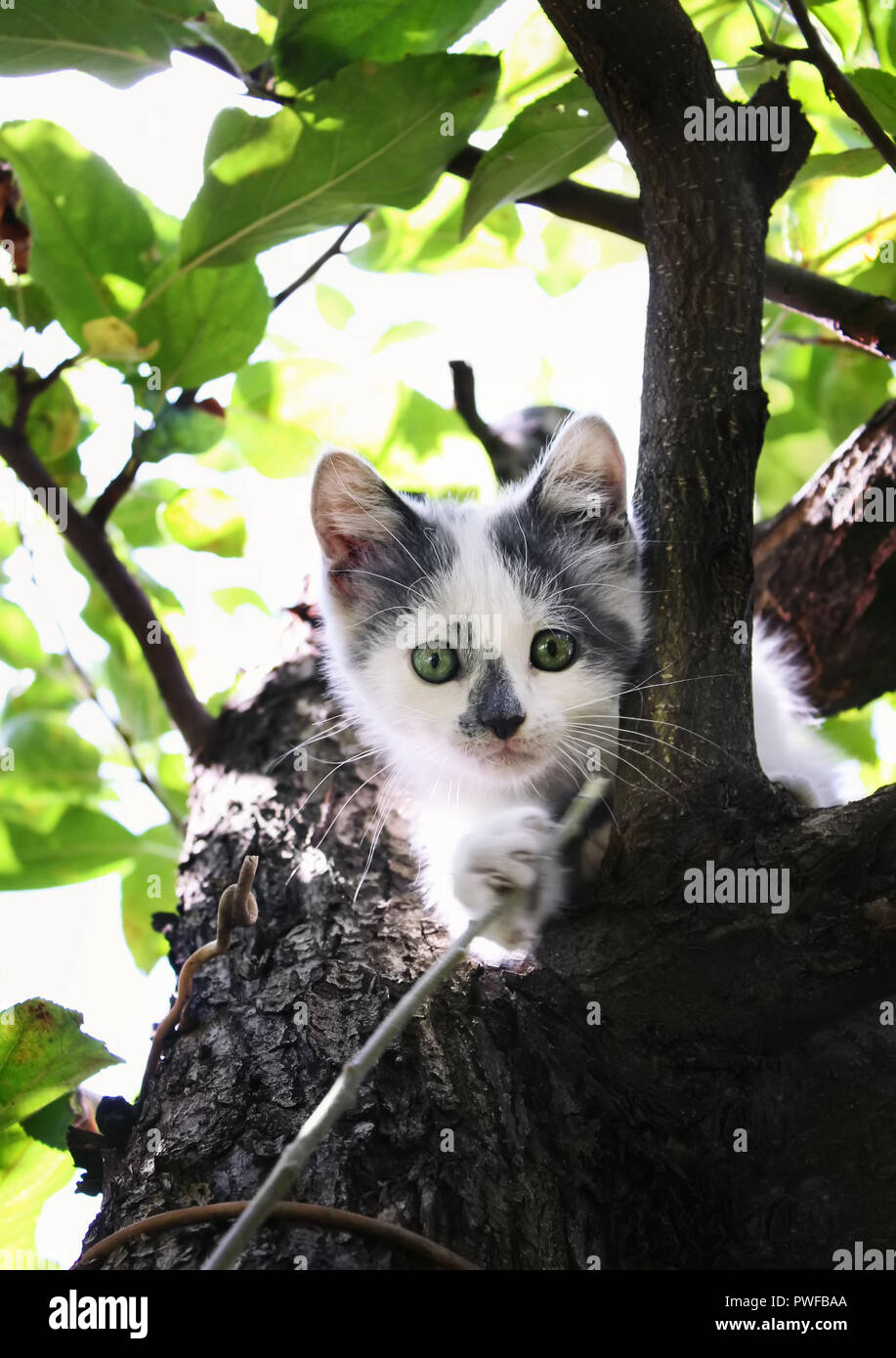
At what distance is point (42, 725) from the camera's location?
2.71 meters

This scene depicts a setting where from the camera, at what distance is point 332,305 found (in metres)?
2.95

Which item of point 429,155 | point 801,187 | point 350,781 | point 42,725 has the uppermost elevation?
point 801,187

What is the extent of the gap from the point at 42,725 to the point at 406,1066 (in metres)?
1.57

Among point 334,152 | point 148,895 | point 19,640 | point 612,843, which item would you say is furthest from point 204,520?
point 612,843

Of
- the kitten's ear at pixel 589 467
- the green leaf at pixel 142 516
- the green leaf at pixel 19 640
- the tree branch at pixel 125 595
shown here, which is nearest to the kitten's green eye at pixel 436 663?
the kitten's ear at pixel 589 467

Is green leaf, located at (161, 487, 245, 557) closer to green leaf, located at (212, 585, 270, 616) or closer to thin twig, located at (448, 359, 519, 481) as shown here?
green leaf, located at (212, 585, 270, 616)

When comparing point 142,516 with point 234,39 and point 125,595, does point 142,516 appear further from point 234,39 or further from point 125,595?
point 234,39

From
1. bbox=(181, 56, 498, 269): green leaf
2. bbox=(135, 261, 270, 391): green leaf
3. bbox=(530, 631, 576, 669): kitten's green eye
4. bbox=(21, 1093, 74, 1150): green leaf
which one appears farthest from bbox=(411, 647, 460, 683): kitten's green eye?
bbox=(21, 1093, 74, 1150): green leaf

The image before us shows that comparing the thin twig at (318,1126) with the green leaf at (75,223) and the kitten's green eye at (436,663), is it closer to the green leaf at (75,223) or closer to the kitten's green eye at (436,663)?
the kitten's green eye at (436,663)

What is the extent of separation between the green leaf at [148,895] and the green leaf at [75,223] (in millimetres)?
1183

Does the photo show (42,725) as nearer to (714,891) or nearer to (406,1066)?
(406,1066)

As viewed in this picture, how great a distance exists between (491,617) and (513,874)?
53 cm

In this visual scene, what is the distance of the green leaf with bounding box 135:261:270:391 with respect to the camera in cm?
215
